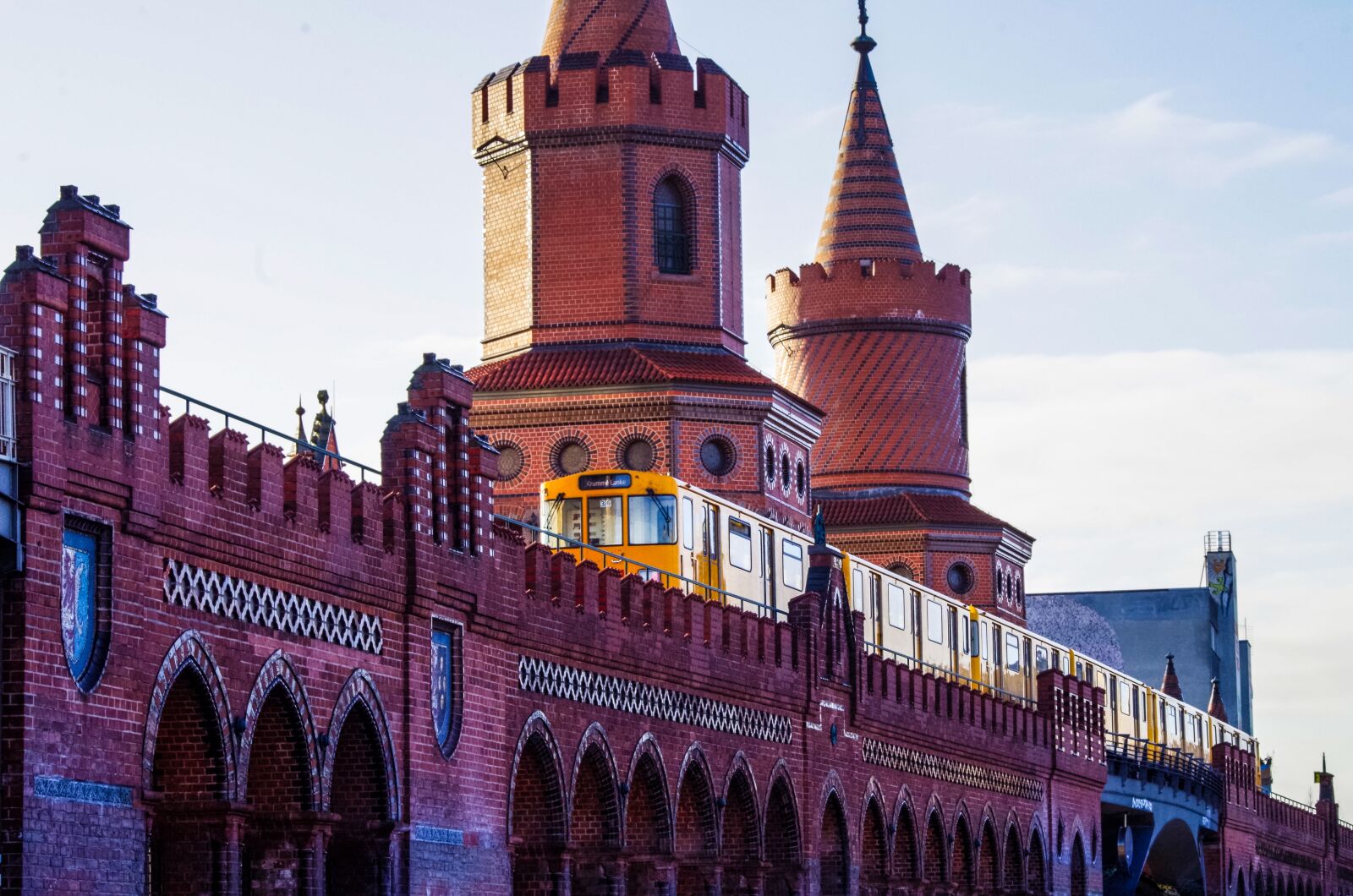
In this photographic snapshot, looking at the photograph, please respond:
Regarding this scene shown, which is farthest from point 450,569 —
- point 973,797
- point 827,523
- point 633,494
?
point 827,523

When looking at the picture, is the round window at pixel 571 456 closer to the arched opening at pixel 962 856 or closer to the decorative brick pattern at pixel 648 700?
the arched opening at pixel 962 856

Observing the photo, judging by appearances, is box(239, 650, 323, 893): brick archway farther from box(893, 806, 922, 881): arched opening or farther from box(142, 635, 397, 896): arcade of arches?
box(893, 806, 922, 881): arched opening

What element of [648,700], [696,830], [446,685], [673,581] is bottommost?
[696,830]

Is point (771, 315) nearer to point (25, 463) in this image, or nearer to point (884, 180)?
point (884, 180)

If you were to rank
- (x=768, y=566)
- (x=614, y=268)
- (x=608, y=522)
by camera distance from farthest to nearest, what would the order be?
1. (x=614, y=268)
2. (x=768, y=566)
3. (x=608, y=522)

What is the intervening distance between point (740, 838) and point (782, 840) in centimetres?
183

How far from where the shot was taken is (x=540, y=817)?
31.1 metres

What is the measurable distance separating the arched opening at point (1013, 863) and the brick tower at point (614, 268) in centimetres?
780

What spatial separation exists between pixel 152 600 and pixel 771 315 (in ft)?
148

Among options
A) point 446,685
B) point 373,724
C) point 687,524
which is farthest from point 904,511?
point 373,724

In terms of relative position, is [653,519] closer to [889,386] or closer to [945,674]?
[945,674]

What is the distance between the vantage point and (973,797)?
158ft

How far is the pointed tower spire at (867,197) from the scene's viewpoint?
6562 centimetres

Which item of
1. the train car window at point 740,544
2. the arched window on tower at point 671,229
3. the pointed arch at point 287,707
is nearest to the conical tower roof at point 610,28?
the arched window on tower at point 671,229
